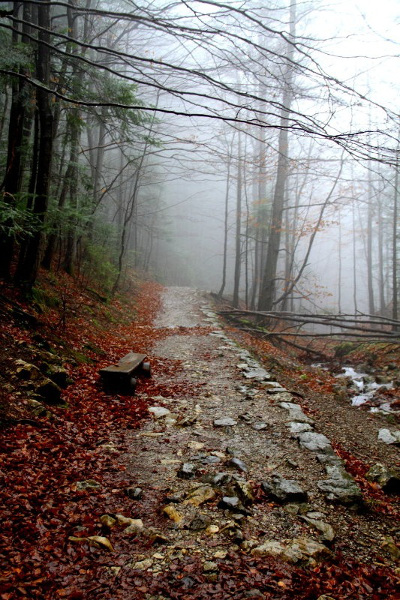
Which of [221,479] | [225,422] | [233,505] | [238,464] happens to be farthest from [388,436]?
[233,505]

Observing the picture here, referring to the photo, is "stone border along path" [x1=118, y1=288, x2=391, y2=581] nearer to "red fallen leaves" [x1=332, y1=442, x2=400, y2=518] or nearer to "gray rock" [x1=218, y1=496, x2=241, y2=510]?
"gray rock" [x1=218, y1=496, x2=241, y2=510]

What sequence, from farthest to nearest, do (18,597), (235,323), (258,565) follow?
(235,323), (258,565), (18,597)

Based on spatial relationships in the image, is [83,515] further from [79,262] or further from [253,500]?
[79,262]

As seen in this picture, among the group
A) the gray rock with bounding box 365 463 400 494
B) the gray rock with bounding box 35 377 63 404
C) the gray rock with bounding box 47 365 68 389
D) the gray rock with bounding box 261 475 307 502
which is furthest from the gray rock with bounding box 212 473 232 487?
the gray rock with bounding box 47 365 68 389

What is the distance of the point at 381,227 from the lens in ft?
83.5

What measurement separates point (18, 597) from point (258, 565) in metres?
1.30

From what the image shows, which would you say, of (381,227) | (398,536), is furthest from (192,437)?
(381,227)

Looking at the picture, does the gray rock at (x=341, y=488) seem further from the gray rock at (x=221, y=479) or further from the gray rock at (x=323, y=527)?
the gray rock at (x=221, y=479)

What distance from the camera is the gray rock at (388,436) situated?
4.12 m

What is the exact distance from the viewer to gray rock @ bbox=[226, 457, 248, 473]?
121 inches

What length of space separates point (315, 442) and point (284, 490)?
100cm

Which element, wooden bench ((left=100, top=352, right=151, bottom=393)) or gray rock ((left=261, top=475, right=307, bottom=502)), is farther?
wooden bench ((left=100, top=352, right=151, bottom=393))

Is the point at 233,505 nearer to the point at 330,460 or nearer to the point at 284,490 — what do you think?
the point at 284,490

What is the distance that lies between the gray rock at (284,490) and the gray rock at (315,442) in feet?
2.24
